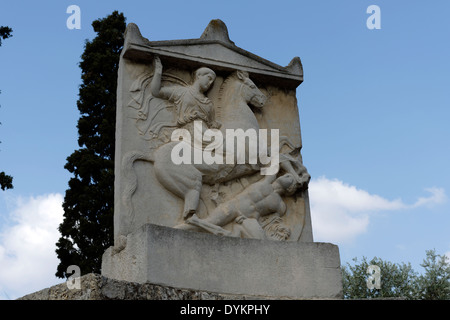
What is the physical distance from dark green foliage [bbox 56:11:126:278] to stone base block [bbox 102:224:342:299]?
6980 millimetres

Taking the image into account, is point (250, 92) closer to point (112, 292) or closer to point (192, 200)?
point (192, 200)

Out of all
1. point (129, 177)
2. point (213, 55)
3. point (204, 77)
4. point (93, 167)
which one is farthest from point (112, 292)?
point (93, 167)

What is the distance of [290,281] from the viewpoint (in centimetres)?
727

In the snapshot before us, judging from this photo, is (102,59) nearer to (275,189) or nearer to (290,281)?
(275,189)

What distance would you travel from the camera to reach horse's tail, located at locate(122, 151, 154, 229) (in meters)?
7.43

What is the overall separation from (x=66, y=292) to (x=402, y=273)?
12.2 metres

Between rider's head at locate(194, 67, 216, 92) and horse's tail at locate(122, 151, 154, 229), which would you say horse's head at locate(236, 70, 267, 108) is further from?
horse's tail at locate(122, 151, 154, 229)

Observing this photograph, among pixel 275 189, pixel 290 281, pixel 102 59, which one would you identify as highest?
pixel 102 59

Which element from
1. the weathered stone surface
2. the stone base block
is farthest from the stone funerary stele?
the weathered stone surface

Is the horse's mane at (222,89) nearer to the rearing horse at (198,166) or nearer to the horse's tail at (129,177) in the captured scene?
the rearing horse at (198,166)

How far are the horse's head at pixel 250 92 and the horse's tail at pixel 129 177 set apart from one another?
168cm

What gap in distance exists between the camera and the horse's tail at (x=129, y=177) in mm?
7430
